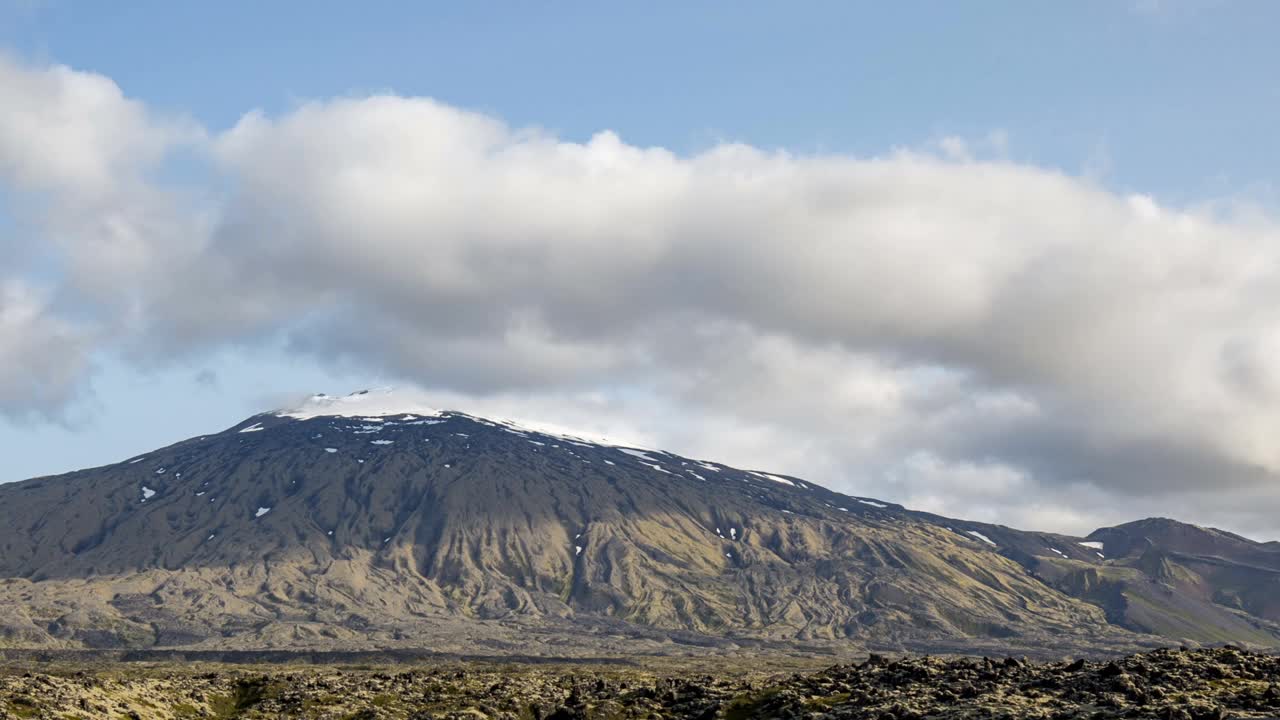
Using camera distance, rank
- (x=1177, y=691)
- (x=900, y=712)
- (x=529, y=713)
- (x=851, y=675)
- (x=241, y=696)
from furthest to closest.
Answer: (x=241, y=696) < (x=529, y=713) < (x=851, y=675) < (x=900, y=712) < (x=1177, y=691)

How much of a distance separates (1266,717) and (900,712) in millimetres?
25634

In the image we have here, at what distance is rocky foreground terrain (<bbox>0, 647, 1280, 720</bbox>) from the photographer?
81312mm

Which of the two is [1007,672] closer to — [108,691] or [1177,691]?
[1177,691]

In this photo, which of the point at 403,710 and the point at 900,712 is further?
the point at 403,710

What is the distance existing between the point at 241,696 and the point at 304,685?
8.41 m

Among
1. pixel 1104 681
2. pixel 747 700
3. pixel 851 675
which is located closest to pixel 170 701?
pixel 747 700

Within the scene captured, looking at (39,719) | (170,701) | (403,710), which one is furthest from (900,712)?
(170,701)

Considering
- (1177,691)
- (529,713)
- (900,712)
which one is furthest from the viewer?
(529,713)

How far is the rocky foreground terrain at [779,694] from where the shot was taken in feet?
267

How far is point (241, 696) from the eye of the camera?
15388 centimetres

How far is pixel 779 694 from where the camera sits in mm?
107188

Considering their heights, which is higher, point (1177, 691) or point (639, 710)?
point (1177, 691)

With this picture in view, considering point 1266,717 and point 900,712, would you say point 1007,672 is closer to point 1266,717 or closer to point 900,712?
point 900,712

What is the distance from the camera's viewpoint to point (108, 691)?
135250mm
